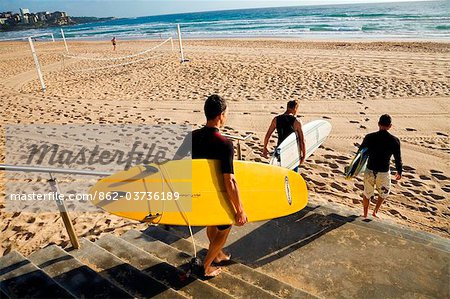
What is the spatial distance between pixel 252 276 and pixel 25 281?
1.92 m

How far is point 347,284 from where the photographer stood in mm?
2793

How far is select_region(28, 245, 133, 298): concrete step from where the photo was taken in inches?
92.4

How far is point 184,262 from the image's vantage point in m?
2.97

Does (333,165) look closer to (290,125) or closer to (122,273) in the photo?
(290,125)

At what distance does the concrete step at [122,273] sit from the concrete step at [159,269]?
10cm

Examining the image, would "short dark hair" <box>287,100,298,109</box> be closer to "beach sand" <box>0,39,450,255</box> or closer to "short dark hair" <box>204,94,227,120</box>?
"beach sand" <box>0,39,450,255</box>

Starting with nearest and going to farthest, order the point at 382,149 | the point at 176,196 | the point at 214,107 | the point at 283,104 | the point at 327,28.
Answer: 1. the point at 214,107
2. the point at 176,196
3. the point at 382,149
4. the point at 283,104
5. the point at 327,28

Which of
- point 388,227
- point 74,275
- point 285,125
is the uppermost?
point 285,125

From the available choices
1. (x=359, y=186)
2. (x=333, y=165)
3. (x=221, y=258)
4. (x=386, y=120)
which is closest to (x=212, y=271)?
(x=221, y=258)

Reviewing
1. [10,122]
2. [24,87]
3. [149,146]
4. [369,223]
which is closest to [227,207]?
[369,223]

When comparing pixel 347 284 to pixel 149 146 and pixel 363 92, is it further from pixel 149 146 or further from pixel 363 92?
pixel 363 92

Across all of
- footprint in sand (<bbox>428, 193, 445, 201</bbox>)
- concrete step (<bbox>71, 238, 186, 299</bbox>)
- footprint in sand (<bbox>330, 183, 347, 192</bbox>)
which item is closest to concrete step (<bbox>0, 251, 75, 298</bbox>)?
concrete step (<bbox>71, 238, 186, 299</bbox>)

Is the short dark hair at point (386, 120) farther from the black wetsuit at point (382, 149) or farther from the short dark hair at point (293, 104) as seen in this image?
the short dark hair at point (293, 104)

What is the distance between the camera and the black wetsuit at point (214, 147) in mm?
2391
